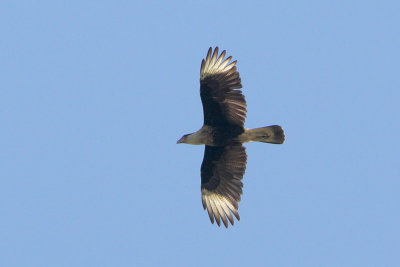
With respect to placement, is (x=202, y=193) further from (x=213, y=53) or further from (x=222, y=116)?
(x=213, y=53)

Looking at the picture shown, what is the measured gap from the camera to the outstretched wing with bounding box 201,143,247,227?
1636 cm

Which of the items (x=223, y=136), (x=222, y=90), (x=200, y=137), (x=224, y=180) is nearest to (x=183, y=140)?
(x=200, y=137)

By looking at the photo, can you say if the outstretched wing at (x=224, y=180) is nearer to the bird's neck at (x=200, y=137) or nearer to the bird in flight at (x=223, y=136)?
the bird in flight at (x=223, y=136)

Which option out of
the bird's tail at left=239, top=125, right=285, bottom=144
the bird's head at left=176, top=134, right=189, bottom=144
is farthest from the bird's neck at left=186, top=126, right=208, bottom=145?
the bird's tail at left=239, top=125, right=285, bottom=144

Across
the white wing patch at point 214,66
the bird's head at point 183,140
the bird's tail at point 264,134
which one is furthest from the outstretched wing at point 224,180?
the white wing patch at point 214,66

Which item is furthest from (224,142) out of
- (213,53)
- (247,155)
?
(213,53)

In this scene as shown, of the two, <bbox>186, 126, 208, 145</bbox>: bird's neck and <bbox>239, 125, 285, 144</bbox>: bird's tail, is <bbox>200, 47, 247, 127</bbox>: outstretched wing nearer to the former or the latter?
<bbox>239, 125, 285, 144</bbox>: bird's tail

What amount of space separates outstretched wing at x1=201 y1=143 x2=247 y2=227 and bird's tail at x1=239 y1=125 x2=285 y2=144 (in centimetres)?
24

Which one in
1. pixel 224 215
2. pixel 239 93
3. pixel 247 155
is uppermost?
pixel 239 93

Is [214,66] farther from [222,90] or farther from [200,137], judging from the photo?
[200,137]

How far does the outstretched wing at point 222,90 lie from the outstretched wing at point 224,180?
62 cm

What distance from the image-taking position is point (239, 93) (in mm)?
16000

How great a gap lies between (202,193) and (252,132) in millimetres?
1518

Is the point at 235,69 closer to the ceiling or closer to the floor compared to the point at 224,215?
closer to the ceiling
